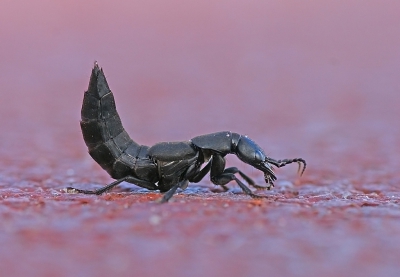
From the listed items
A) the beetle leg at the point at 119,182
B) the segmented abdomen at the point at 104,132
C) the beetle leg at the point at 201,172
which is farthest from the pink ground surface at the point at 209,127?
the segmented abdomen at the point at 104,132

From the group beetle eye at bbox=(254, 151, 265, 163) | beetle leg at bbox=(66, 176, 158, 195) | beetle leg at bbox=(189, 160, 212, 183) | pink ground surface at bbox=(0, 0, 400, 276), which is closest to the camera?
pink ground surface at bbox=(0, 0, 400, 276)

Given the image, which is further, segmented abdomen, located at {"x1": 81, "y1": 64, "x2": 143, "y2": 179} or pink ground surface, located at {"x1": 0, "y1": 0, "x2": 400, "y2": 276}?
segmented abdomen, located at {"x1": 81, "y1": 64, "x2": 143, "y2": 179}

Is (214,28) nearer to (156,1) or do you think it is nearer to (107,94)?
(156,1)

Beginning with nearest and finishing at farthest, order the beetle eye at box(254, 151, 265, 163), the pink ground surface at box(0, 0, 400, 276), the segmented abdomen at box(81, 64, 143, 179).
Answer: the pink ground surface at box(0, 0, 400, 276)
the segmented abdomen at box(81, 64, 143, 179)
the beetle eye at box(254, 151, 265, 163)

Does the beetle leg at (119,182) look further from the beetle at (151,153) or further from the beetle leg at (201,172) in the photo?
the beetle leg at (201,172)

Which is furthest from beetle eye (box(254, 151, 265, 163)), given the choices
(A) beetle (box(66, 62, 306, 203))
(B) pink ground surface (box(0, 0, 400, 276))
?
(B) pink ground surface (box(0, 0, 400, 276))

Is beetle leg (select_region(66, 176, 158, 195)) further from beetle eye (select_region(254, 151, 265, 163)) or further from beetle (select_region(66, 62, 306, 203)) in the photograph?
beetle eye (select_region(254, 151, 265, 163))

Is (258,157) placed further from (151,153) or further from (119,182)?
(119,182)

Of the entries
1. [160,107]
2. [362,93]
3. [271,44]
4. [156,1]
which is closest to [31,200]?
[160,107]
